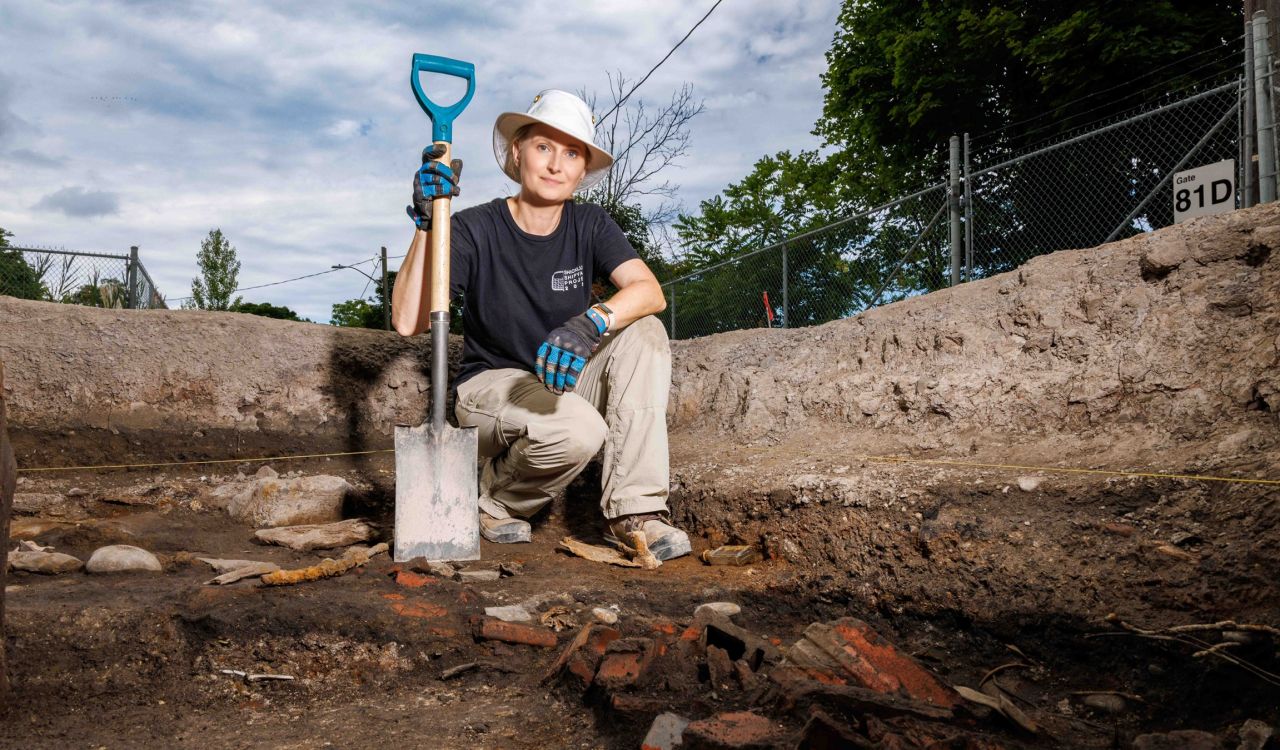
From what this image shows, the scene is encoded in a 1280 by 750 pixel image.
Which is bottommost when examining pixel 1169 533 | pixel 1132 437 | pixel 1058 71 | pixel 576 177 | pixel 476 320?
pixel 1169 533

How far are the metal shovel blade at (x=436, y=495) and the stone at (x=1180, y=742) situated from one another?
6.51ft

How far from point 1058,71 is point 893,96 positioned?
2320 millimetres

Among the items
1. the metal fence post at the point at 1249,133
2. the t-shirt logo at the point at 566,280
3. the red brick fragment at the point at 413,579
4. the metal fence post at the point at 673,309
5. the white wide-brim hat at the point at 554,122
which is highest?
the metal fence post at the point at 1249,133

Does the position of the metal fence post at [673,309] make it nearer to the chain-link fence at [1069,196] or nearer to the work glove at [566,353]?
the chain-link fence at [1069,196]

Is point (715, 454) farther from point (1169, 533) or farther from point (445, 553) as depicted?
point (1169, 533)

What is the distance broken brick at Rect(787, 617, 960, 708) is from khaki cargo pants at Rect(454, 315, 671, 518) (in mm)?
1292

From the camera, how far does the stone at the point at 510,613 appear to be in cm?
215

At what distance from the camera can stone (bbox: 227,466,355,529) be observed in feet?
11.1

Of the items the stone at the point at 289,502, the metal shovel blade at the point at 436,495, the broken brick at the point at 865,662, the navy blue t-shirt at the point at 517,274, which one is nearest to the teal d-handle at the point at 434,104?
the navy blue t-shirt at the point at 517,274

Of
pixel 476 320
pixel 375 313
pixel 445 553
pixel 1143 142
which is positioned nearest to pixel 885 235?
pixel 1143 142

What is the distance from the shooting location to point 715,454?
141 inches

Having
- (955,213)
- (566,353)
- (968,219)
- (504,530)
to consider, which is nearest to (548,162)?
(566,353)

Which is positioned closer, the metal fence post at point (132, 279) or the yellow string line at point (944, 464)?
the yellow string line at point (944, 464)

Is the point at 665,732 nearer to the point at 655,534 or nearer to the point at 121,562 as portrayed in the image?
the point at 655,534
